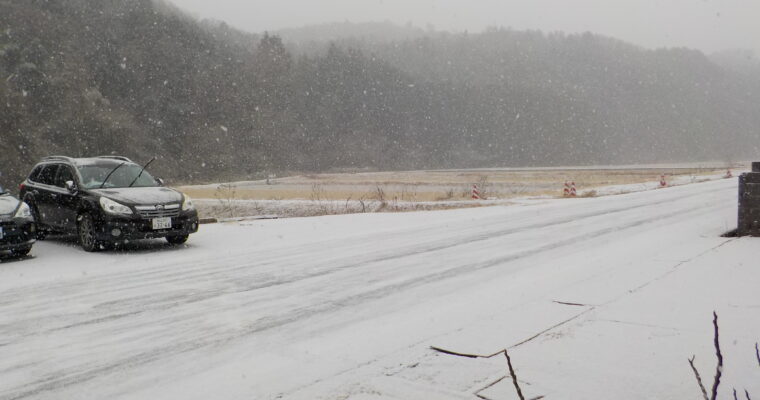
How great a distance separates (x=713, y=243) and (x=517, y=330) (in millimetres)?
6560

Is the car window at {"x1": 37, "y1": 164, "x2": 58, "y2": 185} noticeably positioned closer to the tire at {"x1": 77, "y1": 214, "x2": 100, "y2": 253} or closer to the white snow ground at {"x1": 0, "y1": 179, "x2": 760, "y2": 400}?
the tire at {"x1": 77, "y1": 214, "x2": 100, "y2": 253}

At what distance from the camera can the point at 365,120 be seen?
11438cm

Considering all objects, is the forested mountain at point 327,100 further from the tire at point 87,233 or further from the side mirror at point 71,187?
the tire at point 87,233

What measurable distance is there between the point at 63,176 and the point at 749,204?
12.8 m

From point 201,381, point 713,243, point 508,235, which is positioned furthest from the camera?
point 508,235

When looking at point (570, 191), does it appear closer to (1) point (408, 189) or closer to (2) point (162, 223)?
(1) point (408, 189)

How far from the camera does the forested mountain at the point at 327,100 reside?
5828cm

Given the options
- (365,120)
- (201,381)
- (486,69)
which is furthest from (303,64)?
(201,381)

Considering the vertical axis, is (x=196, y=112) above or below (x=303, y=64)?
below

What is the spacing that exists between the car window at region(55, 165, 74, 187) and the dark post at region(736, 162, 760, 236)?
40.4 feet

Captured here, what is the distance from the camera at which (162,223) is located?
10.7 metres

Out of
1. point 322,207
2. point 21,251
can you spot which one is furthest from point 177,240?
point 322,207

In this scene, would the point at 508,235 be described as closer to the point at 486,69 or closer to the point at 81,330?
the point at 81,330

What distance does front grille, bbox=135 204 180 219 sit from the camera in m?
10.5
